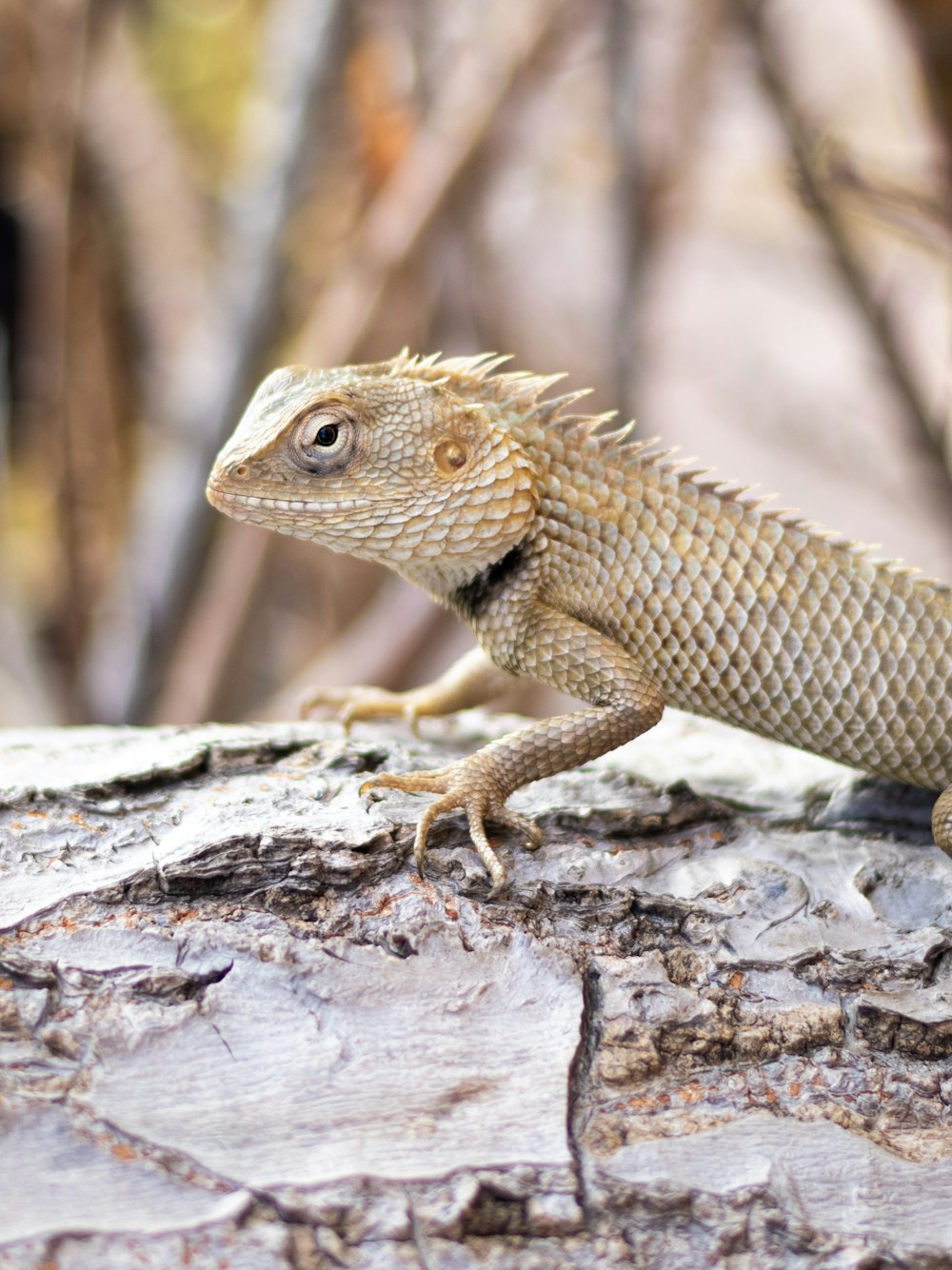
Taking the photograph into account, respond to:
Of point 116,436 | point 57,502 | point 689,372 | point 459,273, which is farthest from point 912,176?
point 116,436

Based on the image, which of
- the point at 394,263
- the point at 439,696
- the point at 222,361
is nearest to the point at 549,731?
the point at 439,696

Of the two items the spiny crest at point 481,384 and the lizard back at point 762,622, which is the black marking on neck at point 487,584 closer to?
the lizard back at point 762,622

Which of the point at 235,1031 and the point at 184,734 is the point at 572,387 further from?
the point at 235,1031

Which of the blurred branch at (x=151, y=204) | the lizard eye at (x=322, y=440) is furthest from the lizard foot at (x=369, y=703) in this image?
the blurred branch at (x=151, y=204)

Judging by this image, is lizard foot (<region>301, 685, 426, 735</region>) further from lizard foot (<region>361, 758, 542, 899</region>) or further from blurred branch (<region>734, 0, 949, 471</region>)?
blurred branch (<region>734, 0, 949, 471</region>)

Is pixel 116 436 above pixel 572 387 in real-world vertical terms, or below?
below

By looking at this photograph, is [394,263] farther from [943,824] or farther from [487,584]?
[943,824]
